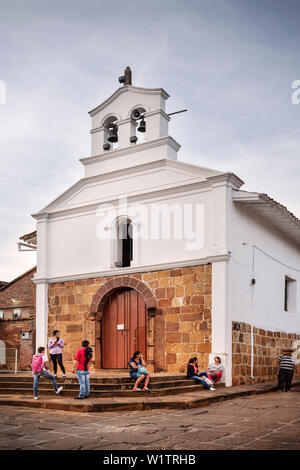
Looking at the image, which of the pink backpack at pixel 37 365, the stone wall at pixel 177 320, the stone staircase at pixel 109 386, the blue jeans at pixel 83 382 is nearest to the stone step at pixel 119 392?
the stone staircase at pixel 109 386

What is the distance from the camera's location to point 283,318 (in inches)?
676

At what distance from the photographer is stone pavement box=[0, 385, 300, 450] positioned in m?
6.47

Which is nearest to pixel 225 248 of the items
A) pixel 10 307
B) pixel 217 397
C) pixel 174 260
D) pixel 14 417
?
pixel 174 260

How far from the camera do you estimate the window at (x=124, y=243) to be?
51.2ft

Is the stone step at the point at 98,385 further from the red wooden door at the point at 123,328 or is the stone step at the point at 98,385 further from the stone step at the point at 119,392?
the red wooden door at the point at 123,328

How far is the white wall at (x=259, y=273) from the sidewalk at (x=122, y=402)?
290cm

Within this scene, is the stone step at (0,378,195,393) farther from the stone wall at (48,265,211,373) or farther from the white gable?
the white gable

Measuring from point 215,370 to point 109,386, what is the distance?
2752 millimetres

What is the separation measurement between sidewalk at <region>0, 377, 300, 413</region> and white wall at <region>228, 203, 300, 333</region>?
9.51ft

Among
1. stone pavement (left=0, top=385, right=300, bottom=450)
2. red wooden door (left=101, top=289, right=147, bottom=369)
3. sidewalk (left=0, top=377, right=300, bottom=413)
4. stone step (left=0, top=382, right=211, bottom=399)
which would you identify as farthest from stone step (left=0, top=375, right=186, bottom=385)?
red wooden door (left=101, top=289, right=147, bottom=369)
